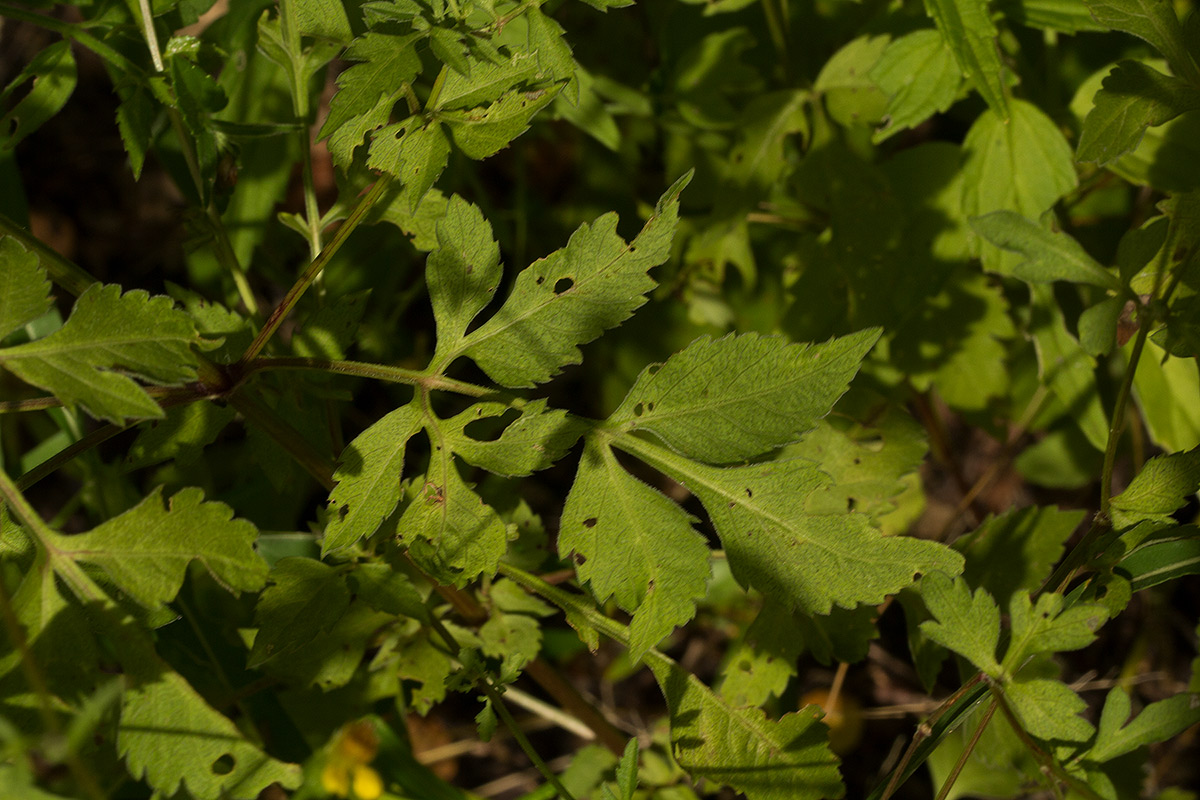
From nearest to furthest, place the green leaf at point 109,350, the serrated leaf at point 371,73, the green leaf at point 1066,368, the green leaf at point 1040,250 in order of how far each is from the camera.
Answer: the green leaf at point 109,350 < the serrated leaf at point 371,73 < the green leaf at point 1040,250 < the green leaf at point 1066,368

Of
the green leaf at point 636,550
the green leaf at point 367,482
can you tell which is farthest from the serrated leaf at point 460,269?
the green leaf at point 636,550

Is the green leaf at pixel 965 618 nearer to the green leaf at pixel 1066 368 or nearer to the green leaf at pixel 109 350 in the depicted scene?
the green leaf at pixel 1066 368

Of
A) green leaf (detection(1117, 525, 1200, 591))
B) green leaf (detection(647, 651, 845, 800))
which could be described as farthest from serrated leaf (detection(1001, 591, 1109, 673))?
green leaf (detection(647, 651, 845, 800))

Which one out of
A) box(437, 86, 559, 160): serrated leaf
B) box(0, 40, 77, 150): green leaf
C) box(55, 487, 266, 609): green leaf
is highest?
box(0, 40, 77, 150): green leaf

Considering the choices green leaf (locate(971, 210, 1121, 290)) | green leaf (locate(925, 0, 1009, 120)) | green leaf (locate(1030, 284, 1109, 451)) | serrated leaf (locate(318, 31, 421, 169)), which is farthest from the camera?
green leaf (locate(1030, 284, 1109, 451))

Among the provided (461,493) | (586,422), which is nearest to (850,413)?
(586,422)

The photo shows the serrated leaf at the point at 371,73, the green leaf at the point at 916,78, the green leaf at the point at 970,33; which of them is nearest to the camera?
the serrated leaf at the point at 371,73

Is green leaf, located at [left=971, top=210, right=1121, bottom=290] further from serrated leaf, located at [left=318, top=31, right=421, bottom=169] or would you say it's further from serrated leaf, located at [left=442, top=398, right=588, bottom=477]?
serrated leaf, located at [left=318, top=31, right=421, bottom=169]
